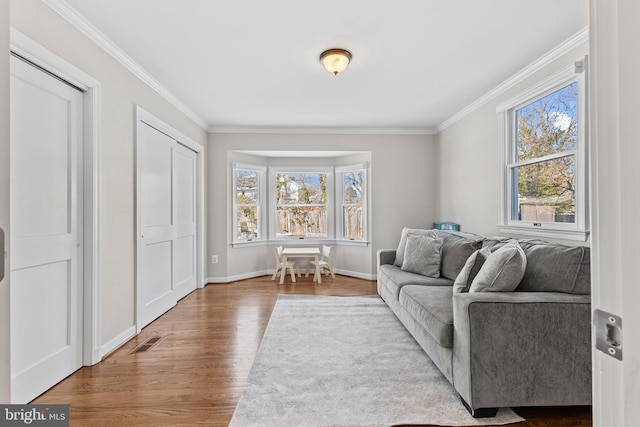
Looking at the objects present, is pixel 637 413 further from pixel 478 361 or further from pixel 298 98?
pixel 298 98

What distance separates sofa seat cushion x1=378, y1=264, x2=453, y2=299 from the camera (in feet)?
9.84

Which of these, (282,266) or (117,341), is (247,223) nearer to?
(282,266)

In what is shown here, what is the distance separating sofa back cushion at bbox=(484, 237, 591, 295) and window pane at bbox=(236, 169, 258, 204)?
4222 mm

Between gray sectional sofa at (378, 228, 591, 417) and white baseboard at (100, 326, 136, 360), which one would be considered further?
white baseboard at (100, 326, 136, 360)

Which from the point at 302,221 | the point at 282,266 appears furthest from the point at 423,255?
the point at 302,221

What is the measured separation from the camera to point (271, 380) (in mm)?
2104

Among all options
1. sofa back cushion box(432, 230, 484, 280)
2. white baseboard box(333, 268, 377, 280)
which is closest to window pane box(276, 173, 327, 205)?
white baseboard box(333, 268, 377, 280)

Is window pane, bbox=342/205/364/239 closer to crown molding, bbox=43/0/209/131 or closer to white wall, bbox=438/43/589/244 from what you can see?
white wall, bbox=438/43/589/244

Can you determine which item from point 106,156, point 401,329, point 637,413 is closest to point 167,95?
point 106,156

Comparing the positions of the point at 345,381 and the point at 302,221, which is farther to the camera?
the point at 302,221

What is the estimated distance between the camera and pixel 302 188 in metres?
5.68

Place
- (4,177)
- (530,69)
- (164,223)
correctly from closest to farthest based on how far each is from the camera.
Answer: (4,177) → (530,69) → (164,223)

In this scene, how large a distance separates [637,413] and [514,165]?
127 inches

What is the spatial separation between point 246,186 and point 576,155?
4374 mm
